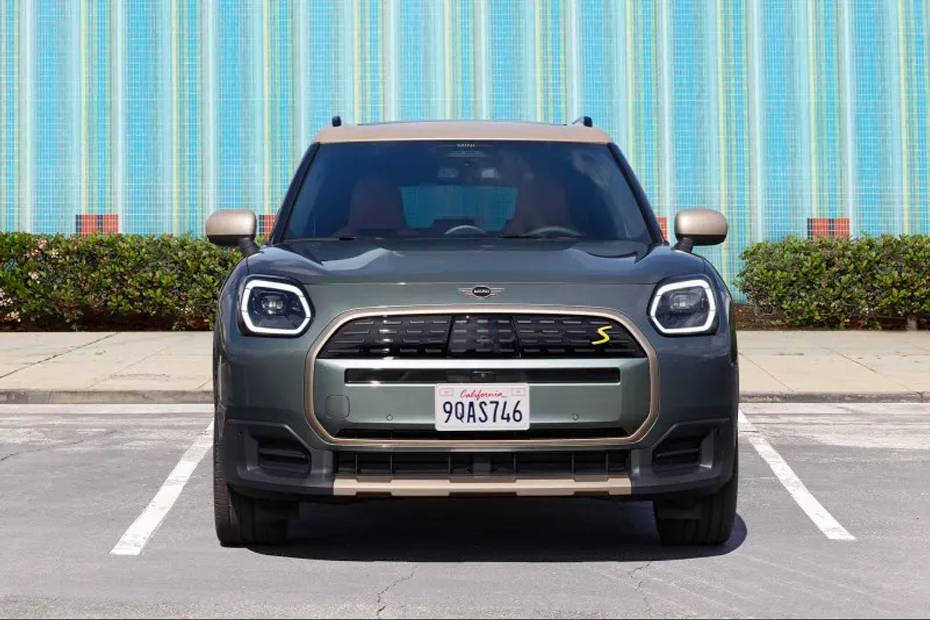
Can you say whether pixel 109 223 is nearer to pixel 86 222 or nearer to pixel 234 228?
pixel 86 222

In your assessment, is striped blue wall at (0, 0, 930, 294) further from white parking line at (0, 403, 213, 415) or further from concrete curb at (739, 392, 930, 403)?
white parking line at (0, 403, 213, 415)

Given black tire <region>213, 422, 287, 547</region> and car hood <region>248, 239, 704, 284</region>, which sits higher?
car hood <region>248, 239, 704, 284</region>

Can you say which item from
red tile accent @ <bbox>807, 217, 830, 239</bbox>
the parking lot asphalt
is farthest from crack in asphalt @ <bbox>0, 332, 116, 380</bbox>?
red tile accent @ <bbox>807, 217, 830, 239</bbox>

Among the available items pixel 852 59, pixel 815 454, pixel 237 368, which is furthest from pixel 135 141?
pixel 237 368

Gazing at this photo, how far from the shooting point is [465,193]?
7.36 m

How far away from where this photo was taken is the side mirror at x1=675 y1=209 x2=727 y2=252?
7059 mm

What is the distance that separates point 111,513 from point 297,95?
12936 mm

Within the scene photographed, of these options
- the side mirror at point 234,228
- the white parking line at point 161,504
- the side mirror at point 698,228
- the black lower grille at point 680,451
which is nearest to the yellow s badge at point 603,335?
the black lower grille at point 680,451

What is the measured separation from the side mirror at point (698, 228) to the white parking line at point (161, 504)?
2765mm

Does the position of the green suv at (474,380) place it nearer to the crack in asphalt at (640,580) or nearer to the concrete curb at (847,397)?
the crack in asphalt at (640,580)

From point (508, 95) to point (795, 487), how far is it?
1227 cm

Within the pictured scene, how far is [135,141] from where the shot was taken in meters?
19.9

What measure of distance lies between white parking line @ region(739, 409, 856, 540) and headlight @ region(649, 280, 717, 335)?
148 cm

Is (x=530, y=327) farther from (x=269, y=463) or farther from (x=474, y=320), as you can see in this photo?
(x=269, y=463)
